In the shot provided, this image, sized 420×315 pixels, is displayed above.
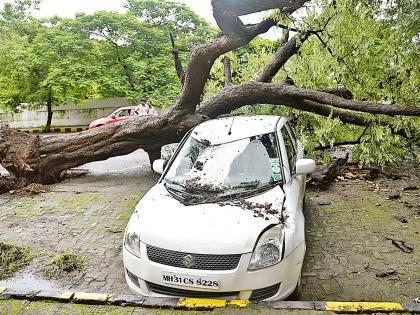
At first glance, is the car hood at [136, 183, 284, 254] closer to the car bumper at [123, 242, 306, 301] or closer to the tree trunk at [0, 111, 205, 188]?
the car bumper at [123, 242, 306, 301]

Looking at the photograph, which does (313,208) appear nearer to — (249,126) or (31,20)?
(249,126)

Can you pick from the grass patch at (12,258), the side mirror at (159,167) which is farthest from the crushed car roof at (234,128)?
the grass patch at (12,258)

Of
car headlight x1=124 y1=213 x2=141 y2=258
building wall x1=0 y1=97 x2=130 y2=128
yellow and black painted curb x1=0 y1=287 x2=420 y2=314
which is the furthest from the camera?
building wall x1=0 y1=97 x2=130 y2=128

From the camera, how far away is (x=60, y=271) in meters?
4.59

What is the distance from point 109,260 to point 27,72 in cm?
2092

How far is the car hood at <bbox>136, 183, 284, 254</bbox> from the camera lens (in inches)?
129

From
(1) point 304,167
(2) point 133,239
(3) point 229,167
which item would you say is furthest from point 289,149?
(2) point 133,239

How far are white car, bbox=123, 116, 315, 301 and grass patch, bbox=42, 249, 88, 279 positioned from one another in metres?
1.28

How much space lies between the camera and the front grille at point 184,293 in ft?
10.9

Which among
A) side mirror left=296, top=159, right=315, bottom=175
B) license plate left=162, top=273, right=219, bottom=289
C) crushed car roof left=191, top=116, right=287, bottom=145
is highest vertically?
crushed car roof left=191, top=116, right=287, bottom=145

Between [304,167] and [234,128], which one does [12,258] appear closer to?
[234,128]

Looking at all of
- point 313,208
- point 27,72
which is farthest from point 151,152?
point 27,72

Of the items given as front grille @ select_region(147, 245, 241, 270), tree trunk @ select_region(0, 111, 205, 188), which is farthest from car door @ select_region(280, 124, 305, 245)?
tree trunk @ select_region(0, 111, 205, 188)

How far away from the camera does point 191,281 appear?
327cm
